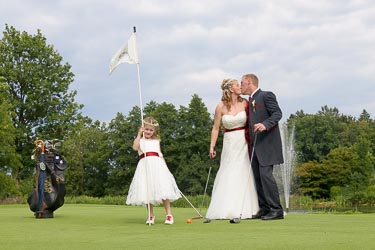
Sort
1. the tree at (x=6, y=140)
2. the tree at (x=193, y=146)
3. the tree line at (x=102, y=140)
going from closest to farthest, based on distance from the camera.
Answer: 1. the tree at (x=6, y=140)
2. the tree line at (x=102, y=140)
3. the tree at (x=193, y=146)

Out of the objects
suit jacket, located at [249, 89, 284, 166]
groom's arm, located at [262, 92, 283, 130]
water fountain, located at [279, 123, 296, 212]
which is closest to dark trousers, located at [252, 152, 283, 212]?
suit jacket, located at [249, 89, 284, 166]

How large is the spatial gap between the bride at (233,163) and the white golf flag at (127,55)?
136 cm

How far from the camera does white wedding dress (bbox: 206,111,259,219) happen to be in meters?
9.12

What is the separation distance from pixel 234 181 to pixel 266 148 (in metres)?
0.71

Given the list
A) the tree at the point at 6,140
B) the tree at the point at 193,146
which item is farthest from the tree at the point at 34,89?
the tree at the point at 193,146

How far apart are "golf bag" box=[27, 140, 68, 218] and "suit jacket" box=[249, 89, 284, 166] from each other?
358 centimetres

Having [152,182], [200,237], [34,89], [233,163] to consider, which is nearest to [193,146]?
[34,89]

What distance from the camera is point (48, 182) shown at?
10797mm

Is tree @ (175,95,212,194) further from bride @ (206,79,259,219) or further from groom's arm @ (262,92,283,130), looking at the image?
groom's arm @ (262,92,283,130)

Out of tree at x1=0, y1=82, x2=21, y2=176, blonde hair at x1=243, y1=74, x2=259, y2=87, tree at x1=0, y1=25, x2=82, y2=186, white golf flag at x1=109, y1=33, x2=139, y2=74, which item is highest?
tree at x1=0, y1=25, x2=82, y2=186

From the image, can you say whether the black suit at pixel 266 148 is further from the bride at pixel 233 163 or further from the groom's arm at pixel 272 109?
the bride at pixel 233 163

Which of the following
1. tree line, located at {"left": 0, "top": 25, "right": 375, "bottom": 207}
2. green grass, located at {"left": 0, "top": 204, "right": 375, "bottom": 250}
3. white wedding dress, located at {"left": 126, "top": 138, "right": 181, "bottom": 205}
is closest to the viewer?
green grass, located at {"left": 0, "top": 204, "right": 375, "bottom": 250}

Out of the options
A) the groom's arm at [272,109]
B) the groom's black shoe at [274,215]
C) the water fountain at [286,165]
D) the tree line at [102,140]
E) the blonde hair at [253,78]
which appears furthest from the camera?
the tree line at [102,140]

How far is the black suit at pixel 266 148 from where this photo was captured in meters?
8.84
